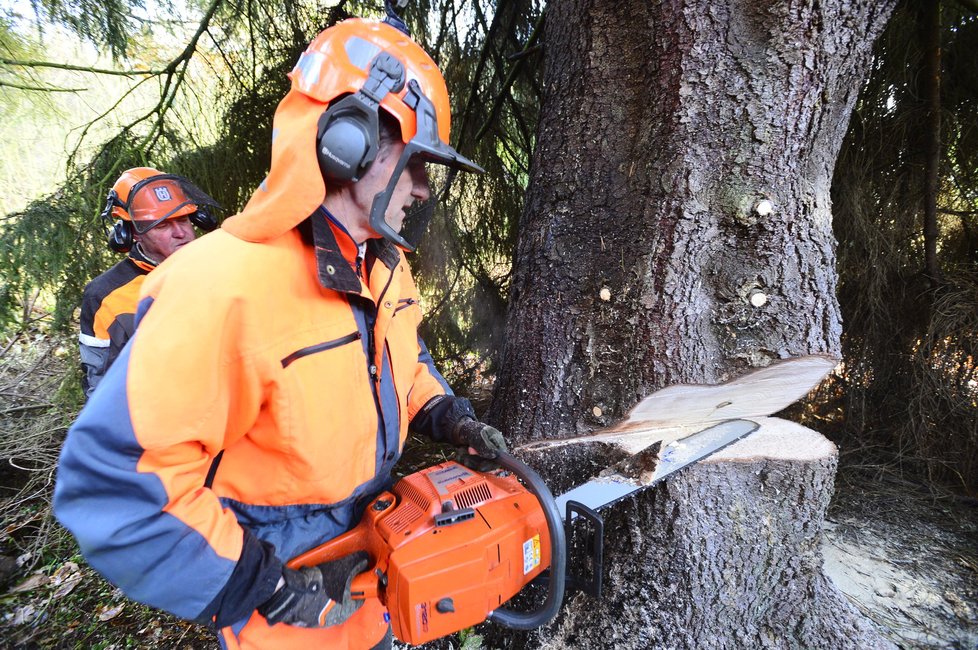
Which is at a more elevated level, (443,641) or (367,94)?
(367,94)

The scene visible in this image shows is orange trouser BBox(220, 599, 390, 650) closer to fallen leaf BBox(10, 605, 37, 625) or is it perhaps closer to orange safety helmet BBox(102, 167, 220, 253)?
orange safety helmet BBox(102, 167, 220, 253)

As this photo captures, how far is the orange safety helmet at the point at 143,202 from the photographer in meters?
2.44

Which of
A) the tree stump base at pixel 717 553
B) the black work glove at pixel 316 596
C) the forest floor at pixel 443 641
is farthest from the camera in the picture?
the forest floor at pixel 443 641

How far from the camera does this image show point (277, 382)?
0.99 meters

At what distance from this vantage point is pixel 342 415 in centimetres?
112

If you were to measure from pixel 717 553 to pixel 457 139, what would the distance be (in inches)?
98.8

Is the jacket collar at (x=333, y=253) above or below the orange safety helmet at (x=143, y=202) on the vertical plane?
below

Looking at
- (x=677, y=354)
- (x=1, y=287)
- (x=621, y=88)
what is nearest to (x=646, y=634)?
(x=677, y=354)

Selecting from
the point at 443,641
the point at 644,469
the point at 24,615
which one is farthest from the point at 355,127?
the point at 24,615

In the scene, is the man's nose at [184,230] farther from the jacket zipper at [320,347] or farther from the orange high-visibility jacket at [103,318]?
the jacket zipper at [320,347]

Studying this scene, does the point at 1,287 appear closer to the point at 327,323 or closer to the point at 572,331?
the point at 327,323

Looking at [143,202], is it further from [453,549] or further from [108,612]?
[453,549]

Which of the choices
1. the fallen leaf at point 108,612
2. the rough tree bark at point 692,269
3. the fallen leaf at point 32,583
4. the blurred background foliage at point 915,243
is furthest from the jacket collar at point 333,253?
the fallen leaf at point 32,583

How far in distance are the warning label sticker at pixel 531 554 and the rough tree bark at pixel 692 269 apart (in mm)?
374
